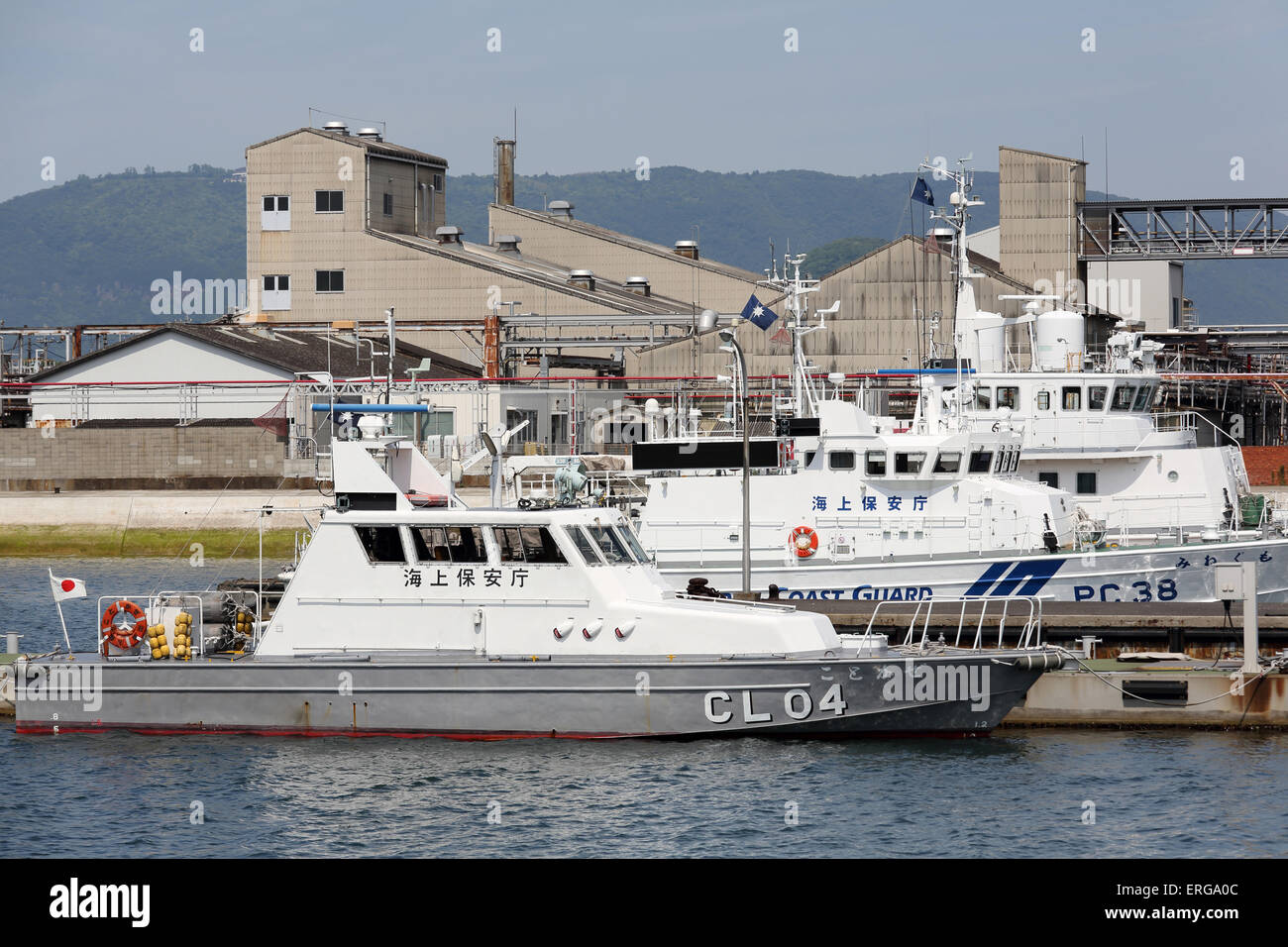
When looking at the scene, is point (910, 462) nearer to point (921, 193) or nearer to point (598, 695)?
point (921, 193)

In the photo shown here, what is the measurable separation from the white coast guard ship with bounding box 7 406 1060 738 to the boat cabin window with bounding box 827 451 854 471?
7187 mm

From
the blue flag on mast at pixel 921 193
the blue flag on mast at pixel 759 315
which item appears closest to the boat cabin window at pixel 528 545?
the blue flag on mast at pixel 759 315

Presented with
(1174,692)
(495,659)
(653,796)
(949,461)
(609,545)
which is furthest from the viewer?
(949,461)

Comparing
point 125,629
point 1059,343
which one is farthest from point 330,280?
point 125,629

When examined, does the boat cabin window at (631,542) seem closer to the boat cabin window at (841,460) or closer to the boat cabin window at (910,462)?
the boat cabin window at (841,460)

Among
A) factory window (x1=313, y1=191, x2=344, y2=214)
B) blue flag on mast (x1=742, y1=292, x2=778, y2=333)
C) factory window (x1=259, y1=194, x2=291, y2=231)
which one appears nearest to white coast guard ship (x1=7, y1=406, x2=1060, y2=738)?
blue flag on mast (x1=742, y1=292, x2=778, y2=333)

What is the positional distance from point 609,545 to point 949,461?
916 centimetres

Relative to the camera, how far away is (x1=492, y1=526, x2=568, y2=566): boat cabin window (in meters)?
19.8

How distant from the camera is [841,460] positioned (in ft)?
90.1

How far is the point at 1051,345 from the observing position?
1228 inches

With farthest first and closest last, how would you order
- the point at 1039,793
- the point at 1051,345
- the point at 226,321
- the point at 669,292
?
the point at 669,292, the point at 226,321, the point at 1051,345, the point at 1039,793

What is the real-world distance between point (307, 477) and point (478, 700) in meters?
32.6
